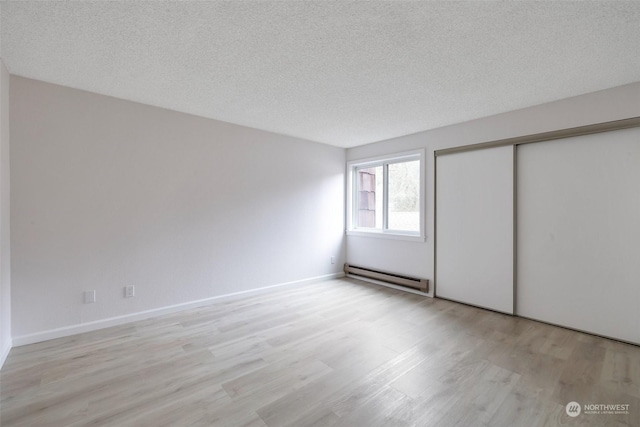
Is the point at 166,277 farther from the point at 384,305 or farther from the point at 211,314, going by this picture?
the point at 384,305

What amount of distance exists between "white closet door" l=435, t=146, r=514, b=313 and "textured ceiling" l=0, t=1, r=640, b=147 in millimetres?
805

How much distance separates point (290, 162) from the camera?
456 centimetres

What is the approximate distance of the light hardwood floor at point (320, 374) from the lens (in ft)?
5.66

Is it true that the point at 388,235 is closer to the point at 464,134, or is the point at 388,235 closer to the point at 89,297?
the point at 464,134

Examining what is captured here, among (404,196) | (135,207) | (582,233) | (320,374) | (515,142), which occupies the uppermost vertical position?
(515,142)

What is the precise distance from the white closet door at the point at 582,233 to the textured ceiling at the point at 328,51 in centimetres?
64

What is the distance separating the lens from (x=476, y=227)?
3688 millimetres

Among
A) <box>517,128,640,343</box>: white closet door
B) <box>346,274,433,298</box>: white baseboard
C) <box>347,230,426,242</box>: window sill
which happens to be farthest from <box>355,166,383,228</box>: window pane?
<box>517,128,640,343</box>: white closet door

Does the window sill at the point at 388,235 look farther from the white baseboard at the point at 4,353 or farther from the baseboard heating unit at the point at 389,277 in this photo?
the white baseboard at the point at 4,353

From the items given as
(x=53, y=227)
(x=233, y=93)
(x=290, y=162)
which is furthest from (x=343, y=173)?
(x=53, y=227)

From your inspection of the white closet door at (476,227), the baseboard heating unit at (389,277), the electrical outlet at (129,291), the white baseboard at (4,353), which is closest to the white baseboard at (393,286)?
the baseboard heating unit at (389,277)

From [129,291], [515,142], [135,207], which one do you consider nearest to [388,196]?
[515,142]

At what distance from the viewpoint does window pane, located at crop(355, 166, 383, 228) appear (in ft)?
16.6

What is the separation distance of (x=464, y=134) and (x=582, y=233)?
5.70ft
